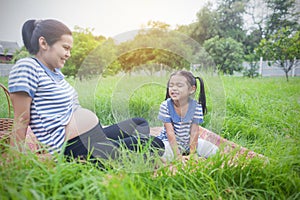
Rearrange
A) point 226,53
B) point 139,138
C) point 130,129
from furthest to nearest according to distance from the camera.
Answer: point 226,53
point 130,129
point 139,138

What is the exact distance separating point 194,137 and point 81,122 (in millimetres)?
534

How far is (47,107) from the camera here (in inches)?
40.7

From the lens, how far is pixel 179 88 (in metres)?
1.05

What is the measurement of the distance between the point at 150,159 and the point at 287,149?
76 centimetres

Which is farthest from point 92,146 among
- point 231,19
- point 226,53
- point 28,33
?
point 226,53

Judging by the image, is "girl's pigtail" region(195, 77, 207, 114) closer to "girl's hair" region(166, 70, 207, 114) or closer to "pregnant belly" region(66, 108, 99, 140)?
"girl's hair" region(166, 70, 207, 114)

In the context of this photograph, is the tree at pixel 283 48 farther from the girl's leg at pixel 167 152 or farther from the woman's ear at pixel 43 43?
the woman's ear at pixel 43 43

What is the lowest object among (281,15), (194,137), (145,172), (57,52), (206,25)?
(145,172)

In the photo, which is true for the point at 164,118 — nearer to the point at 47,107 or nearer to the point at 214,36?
the point at 47,107

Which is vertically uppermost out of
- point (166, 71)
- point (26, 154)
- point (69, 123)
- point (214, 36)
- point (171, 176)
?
point (214, 36)

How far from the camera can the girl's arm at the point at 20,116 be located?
3.18 ft

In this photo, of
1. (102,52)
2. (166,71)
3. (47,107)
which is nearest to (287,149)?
(166,71)

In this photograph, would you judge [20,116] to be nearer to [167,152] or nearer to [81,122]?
[81,122]

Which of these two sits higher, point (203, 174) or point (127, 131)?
point (127, 131)
